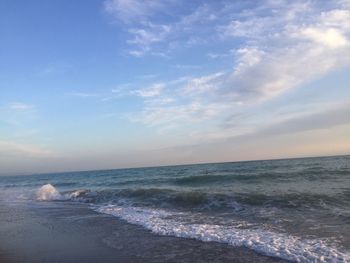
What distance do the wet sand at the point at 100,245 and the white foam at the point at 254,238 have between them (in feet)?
1.15

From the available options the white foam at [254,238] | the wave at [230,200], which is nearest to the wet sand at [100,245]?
the white foam at [254,238]

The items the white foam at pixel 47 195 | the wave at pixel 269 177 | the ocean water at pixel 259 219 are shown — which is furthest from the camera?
the wave at pixel 269 177

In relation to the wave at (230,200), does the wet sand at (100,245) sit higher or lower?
lower

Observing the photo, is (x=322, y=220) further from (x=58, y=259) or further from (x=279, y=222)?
(x=58, y=259)

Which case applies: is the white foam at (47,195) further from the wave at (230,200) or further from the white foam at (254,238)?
the white foam at (254,238)

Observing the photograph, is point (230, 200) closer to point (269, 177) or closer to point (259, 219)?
point (259, 219)

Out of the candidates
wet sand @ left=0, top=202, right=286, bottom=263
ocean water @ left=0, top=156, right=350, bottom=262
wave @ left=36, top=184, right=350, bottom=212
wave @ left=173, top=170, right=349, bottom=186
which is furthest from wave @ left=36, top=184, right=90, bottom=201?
wet sand @ left=0, top=202, right=286, bottom=263

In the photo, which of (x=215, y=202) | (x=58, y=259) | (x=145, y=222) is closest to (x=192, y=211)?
(x=215, y=202)

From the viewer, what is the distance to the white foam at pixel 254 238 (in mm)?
7254

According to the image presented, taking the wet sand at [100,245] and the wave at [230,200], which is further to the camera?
the wave at [230,200]

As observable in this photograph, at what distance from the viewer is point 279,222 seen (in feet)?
35.6

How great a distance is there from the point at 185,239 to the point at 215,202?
6.63 meters

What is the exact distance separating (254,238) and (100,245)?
152 inches

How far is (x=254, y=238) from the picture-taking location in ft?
29.0
